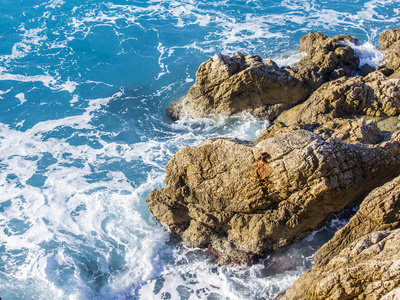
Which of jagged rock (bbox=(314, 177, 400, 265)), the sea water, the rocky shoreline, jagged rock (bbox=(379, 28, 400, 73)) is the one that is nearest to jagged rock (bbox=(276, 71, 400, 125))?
the rocky shoreline

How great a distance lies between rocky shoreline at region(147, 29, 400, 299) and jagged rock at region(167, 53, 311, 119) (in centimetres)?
200

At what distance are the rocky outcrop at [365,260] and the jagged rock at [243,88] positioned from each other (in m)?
11.0

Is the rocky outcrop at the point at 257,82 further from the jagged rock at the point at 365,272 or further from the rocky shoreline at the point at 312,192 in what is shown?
the jagged rock at the point at 365,272

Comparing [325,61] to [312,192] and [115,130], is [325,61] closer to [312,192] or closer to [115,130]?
[312,192]

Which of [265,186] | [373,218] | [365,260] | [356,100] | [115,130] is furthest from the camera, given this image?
[115,130]

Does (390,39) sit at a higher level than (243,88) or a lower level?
higher

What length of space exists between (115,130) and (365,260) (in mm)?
18488

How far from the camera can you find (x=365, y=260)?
31.2 feet

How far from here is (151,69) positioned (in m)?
30.0

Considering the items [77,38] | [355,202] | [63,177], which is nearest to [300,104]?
[355,202]

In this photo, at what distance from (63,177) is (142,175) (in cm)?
476

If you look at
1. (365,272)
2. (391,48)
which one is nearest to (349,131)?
(365,272)

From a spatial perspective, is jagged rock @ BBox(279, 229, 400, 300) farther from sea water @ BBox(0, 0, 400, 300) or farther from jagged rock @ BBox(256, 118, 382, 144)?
jagged rock @ BBox(256, 118, 382, 144)

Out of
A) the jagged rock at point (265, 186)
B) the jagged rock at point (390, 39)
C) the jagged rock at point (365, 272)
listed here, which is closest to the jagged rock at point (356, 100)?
the jagged rock at point (265, 186)
